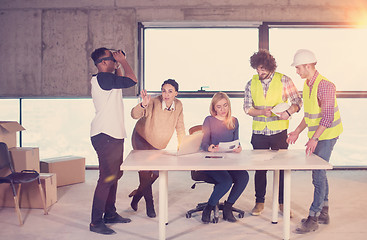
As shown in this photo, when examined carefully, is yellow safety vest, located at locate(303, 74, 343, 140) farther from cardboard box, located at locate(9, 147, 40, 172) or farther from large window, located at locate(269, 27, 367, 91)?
cardboard box, located at locate(9, 147, 40, 172)

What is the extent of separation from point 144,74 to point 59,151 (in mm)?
1808

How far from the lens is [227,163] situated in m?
3.31

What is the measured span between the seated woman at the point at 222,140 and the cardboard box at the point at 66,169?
2.33 meters

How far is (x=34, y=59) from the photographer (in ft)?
21.6

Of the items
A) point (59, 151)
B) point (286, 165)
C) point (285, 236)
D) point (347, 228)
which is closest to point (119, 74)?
point (286, 165)

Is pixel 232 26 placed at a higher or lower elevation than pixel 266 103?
higher

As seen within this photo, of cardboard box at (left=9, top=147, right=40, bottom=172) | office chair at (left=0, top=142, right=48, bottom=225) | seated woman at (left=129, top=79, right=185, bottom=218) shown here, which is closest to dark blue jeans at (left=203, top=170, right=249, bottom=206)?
seated woman at (left=129, top=79, right=185, bottom=218)

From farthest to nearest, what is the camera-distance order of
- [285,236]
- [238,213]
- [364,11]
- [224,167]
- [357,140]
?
[357,140] → [364,11] → [238,213] → [285,236] → [224,167]

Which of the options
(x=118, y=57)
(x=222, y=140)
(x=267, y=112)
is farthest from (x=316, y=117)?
(x=118, y=57)

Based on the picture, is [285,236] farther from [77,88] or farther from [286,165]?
[77,88]

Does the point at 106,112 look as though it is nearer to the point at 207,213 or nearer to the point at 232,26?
the point at 207,213

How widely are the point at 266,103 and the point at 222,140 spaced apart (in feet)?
1.86

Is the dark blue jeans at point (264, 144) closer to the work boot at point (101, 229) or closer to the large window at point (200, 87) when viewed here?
the work boot at point (101, 229)

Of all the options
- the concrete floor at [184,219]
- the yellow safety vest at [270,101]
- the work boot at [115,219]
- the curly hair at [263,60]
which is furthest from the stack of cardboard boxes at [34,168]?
the curly hair at [263,60]
